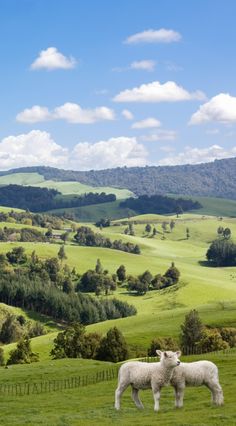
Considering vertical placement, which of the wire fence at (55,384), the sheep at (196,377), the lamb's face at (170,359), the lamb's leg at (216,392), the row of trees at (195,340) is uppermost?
the lamb's face at (170,359)

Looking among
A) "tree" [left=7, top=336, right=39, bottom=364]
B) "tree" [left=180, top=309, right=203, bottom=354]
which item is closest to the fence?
"tree" [left=7, top=336, right=39, bottom=364]

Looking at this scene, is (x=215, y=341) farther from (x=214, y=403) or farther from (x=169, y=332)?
(x=214, y=403)

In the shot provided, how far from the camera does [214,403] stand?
32.5 metres

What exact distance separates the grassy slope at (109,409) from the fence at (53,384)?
6.86 m

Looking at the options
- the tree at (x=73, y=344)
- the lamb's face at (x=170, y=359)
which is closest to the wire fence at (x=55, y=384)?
the lamb's face at (x=170, y=359)

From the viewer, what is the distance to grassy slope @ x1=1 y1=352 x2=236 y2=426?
2858 centimetres

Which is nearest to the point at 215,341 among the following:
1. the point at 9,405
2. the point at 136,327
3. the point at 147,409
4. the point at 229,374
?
the point at 136,327

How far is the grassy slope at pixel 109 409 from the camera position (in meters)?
28.6

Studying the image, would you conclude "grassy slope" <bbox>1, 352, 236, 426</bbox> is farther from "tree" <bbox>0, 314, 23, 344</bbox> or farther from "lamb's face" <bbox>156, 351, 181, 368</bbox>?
"tree" <bbox>0, 314, 23, 344</bbox>

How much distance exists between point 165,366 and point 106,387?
73.8 ft

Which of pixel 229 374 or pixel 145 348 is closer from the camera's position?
pixel 229 374

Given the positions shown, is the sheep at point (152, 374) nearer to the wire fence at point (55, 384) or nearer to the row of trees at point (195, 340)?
the wire fence at point (55, 384)

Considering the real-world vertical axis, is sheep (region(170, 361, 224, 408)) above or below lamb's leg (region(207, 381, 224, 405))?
above

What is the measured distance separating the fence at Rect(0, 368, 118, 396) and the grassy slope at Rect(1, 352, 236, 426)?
270 inches
